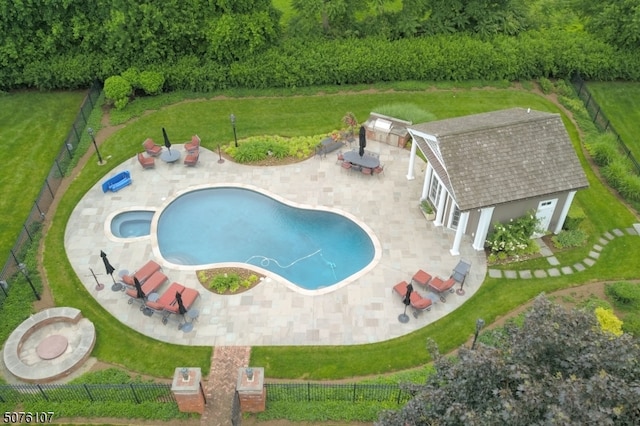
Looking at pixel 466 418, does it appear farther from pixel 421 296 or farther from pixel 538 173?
pixel 538 173

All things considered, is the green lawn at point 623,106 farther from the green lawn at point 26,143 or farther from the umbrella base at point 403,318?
the green lawn at point 26,143

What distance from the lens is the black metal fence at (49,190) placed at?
77.2ft

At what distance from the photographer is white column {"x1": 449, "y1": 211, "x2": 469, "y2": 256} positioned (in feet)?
77.5

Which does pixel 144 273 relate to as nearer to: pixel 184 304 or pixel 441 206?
pixel 184 304

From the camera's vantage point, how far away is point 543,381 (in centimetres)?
1079

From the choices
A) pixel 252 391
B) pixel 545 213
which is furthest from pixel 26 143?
pixel 545 213

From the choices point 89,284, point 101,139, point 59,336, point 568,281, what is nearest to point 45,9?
point 101,139

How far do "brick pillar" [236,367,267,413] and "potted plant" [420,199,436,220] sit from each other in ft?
41.3

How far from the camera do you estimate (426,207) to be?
86.7 ft

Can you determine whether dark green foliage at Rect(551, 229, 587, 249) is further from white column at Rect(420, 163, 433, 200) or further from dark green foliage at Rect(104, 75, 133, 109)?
dark green foliage at Rect(104, 75, 133, 109)

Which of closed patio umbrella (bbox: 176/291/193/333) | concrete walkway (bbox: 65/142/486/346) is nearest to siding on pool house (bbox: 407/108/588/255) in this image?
concrete walkway (bbox: 65/142/486/346)

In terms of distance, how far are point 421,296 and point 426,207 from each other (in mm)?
5741

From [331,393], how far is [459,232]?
10004 millimetres

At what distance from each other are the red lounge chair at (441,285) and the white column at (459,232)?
2285mm
